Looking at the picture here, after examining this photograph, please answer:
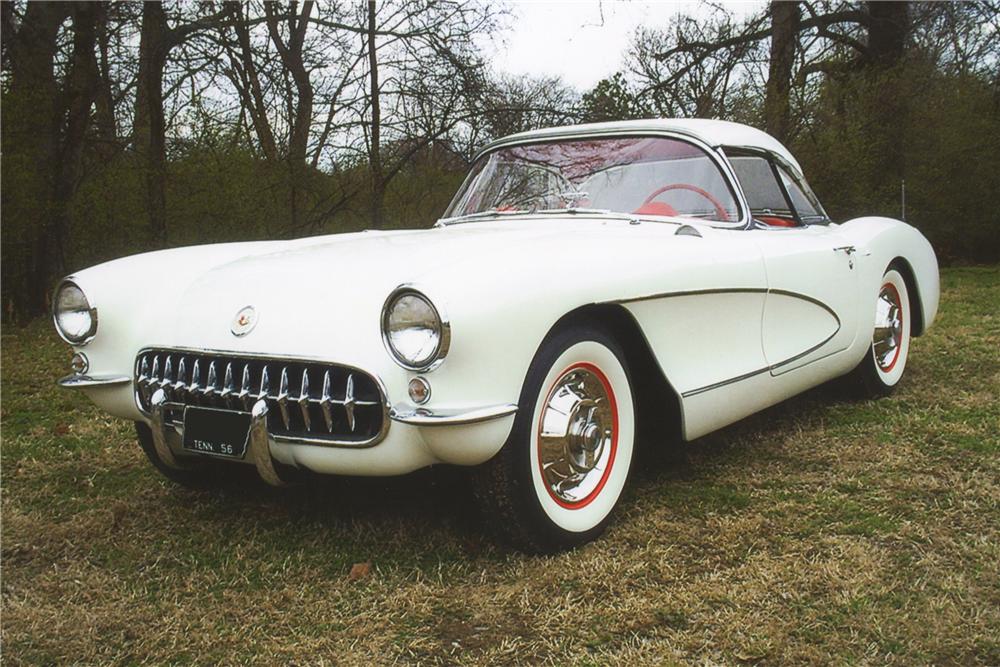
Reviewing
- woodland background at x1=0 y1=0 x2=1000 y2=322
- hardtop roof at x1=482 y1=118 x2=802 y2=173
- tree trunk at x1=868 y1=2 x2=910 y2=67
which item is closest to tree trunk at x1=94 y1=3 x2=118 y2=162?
woodland background at x1=0 y1=0 x2=1000 y2=322

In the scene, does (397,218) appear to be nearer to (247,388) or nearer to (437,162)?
(437,162)

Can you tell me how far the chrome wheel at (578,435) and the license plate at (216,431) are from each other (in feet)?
2.66

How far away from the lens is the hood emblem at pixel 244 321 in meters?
2.43

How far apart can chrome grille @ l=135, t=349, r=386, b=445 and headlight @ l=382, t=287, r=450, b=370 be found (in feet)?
0.37

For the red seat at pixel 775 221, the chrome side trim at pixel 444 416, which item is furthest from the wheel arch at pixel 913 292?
the chrome side trim at pixel 444 416

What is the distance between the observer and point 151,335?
2641 mm

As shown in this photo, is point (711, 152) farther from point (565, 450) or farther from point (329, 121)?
Result: point (329, 121)

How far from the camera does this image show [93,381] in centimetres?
277

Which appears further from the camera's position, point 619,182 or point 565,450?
point 619,182

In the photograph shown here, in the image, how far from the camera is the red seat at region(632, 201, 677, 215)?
3299mm

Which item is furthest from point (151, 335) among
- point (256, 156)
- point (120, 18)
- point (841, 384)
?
point (256, 156)

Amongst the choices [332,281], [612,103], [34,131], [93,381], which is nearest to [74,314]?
[93,381]

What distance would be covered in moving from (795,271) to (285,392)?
2.11 meters

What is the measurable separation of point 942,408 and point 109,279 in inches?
140
